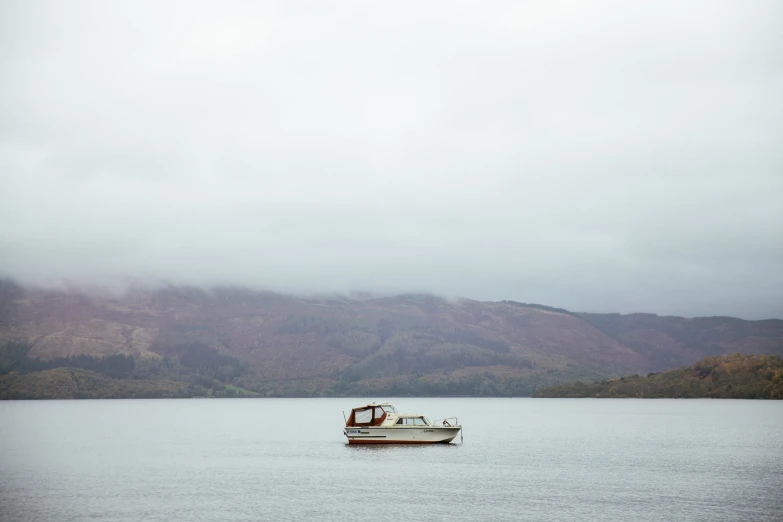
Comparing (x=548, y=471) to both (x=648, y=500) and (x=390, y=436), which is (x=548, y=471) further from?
(x=390, y=436)

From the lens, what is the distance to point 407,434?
5098 inches

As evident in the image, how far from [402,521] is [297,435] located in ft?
426

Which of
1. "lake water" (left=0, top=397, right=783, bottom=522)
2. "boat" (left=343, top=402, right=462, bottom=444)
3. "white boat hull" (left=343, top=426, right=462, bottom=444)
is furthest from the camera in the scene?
"boat" (left=343, top=402, right=462, bottom=444)

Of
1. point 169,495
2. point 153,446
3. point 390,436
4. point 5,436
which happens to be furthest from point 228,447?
point 169,495

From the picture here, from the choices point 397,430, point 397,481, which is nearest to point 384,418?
point 397,430

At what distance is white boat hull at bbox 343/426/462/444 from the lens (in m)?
129

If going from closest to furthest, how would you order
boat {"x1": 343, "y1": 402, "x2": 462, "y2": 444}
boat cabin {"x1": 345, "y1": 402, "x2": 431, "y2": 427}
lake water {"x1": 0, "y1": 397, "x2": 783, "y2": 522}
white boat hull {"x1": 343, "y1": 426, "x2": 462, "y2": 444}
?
lake water {"x1": 0, "y1": 397, "x2": 783, "y2": 522} → white boat hull {"x1": 343, "y1": 426, "x2": 462, "y2": 444} → boat {"x1": 343, "y1": 402, "x2": 462, "y2": 444} → boat cabin {"x1": 345, "y1": 402, "x2": 431, "y2": 427}

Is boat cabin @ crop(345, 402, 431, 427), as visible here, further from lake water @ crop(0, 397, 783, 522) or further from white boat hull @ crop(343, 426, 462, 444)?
lake water @ crop(0, 397, 783, 522)

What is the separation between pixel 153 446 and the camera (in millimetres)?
153250

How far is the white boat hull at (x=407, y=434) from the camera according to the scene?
12912 cm

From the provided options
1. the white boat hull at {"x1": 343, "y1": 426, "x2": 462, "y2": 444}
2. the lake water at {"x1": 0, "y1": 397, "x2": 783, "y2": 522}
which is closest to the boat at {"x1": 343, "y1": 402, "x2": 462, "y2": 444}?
the white boat hull at {"x1": 343, "y1": 426, "x2": 462, "y2": 444}

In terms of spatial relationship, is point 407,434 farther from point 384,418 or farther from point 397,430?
point 384,418

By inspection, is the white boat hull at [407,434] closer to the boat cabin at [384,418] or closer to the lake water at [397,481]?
the boat cabin at [384,418]

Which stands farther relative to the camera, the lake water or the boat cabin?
the boat cabin
